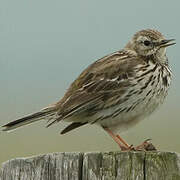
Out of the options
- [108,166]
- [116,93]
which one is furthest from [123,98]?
[108,166]

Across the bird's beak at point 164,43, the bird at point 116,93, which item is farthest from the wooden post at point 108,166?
the bird's beak at point 164,43

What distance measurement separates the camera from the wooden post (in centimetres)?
519

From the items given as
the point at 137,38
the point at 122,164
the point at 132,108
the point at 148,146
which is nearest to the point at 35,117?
the point at 132,108

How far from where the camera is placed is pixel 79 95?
8562mm

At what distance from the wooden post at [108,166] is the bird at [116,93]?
10.0 feet

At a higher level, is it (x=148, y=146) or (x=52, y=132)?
(x=52, y=132)

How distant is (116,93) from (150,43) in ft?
3.29

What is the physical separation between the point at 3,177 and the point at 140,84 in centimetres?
338

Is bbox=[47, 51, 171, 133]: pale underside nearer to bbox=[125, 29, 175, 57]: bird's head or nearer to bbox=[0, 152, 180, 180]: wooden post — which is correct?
bbox=[125, 29, 175, 57]: bird's head

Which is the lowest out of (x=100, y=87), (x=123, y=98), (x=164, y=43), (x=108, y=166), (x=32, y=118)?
(x=108, y=166)

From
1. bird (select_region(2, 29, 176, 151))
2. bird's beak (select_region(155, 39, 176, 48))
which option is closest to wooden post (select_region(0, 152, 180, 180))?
bird (select_region(2, 29, 176, 151))

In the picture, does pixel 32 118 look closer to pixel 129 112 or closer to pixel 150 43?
pixel 129 112

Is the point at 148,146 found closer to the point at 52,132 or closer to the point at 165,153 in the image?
the point at 165,153

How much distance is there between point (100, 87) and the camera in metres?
8.62
